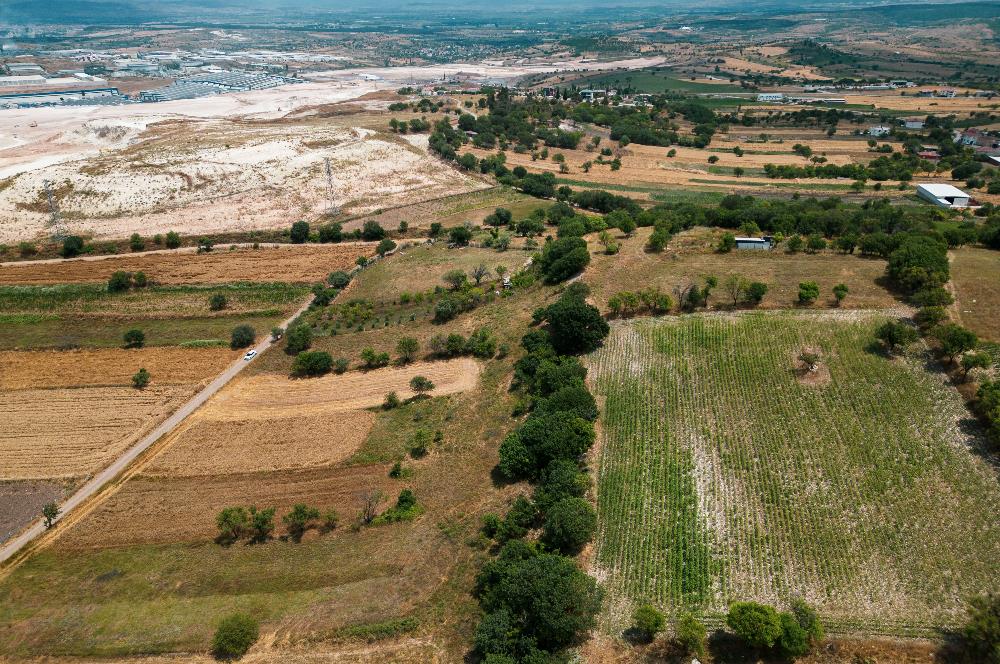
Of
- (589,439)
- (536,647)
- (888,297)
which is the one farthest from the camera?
(888,297)

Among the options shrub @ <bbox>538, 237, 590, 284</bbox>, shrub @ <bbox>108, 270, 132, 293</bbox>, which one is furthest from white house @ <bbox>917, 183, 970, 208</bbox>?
shrub @ <bbox>108, 270, 132, 293</bbox>

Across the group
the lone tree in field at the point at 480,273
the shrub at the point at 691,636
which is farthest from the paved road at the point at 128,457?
the shrub at the point at 691,636

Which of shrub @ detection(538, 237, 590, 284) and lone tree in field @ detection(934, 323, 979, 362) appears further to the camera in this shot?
shrub @ detection(538, 237, 590, 284)

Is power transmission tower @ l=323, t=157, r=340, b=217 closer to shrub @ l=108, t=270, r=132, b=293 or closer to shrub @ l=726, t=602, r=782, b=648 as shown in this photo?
shrub @ l=108, t=270, r=132, b=293

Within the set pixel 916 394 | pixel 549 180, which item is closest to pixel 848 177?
pixel 549 180

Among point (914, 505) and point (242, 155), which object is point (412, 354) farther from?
point (242, 155)

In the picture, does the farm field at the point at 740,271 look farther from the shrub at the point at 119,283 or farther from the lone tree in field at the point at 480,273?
the shrub at the point at 119,283
